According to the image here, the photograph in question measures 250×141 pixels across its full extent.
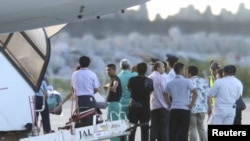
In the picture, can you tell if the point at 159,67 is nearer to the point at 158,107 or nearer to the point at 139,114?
the point at 158,107

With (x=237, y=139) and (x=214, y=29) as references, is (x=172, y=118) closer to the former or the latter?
(x=237, y=139)

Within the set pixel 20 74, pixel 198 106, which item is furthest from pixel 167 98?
pixel 20 74

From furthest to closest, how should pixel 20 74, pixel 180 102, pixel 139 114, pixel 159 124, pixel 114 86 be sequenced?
pixel 159 124 → pixel 114 86 → pixel 139 114 → pixel 180 102 → pixel 20 74

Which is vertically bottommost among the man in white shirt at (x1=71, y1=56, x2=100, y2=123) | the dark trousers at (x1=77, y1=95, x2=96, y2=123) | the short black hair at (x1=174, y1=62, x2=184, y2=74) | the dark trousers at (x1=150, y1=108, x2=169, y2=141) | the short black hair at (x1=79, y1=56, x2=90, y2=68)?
the dark trousers at (x1=150, y1=108, x2=169, y2=141)

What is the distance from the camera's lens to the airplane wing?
8867 millimetres

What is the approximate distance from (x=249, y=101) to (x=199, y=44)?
150 inches

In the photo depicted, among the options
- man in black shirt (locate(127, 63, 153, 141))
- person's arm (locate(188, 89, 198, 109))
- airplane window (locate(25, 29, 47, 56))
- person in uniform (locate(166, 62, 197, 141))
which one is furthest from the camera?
man in black shirt (locate(127, 63, 153, 141))

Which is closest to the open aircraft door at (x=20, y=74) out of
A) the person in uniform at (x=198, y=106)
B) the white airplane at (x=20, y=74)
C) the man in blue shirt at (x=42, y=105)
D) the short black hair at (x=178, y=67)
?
the white airplane at (x=20, y=74)

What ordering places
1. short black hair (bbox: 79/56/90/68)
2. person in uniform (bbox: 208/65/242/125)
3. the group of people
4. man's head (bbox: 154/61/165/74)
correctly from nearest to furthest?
1. person in uniform (bbox: 208/65/242/125)
2. the group of people
3. short black hair (bbox: 79/56/90/68)
4. man's head (bbox: 154/61/165/74)

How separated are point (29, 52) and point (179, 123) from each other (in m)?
2.57

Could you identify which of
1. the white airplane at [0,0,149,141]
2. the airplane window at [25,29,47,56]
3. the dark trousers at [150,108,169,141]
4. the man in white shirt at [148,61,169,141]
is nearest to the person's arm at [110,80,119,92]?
the man in white shirt at [148,61,169,141]

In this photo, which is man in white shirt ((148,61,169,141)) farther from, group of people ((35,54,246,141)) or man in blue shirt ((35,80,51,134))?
man in blue shirt ((35,80,51,134))

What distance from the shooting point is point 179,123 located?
13.7 m

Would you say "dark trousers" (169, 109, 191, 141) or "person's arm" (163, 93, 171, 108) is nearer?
"dark trousers" (169, 109, 191, 141)
